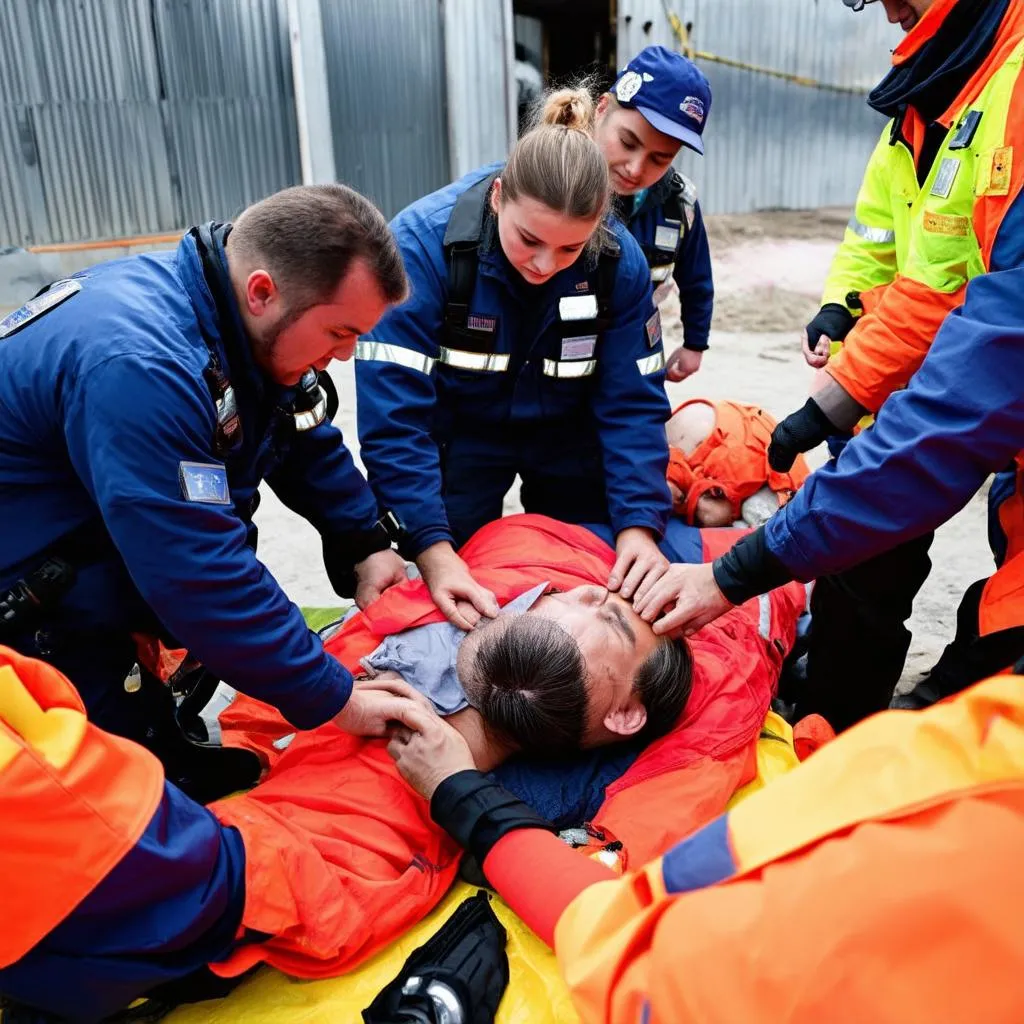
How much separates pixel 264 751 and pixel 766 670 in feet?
4.93

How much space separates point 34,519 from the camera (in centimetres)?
216

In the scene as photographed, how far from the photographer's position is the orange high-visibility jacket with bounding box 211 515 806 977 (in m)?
1.92

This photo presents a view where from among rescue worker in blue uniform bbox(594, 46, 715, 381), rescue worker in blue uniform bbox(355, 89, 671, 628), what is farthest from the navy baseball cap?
rescue worker in blue uniform bbox(355, 89, 671, 628)

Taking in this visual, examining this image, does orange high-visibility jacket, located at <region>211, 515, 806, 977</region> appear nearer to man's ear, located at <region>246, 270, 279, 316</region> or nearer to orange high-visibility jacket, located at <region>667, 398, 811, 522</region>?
orange high-visibility jacket, located at <region>667, 398, 811, 522</region>

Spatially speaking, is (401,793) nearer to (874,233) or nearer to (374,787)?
(374,787)

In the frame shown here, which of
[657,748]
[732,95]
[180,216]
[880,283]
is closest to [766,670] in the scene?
[657,748]

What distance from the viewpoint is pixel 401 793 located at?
7.48 ft

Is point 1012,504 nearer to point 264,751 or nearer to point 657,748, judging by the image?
point 657,748

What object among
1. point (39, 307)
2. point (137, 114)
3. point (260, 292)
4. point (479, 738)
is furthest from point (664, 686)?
point (137, 114)

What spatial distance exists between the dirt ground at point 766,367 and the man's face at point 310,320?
7.76ft

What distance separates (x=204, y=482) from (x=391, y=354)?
1.14 m

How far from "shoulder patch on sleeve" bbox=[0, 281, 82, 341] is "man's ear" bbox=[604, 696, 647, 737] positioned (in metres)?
1.64

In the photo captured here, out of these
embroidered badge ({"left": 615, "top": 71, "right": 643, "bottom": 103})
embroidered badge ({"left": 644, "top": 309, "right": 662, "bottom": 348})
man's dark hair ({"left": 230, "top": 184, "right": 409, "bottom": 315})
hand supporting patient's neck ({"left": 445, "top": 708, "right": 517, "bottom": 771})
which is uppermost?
embroidered badge ({"left": 615, "top": 71, "right": 643, "bottom": 103})

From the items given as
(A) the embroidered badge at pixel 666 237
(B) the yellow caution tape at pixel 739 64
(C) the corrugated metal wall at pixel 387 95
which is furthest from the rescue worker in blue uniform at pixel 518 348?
(B) the yellow caution tape at pixel 739 64
